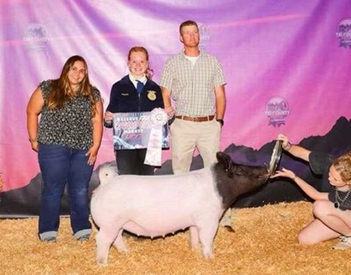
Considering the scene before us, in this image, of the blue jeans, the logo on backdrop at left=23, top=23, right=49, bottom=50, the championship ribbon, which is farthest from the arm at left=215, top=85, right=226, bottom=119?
the logo on backdrop at left=23, top=23, right=49, bottom=50

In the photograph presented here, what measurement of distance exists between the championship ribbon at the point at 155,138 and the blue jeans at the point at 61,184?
615mm

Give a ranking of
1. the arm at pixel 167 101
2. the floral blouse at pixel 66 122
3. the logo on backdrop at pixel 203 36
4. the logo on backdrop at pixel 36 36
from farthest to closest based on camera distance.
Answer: the logo on backdrop at pixel 203 36 < the logo on backdrop at pixel 36 36 < the arm at pixel 167 101 < the floral blouse at pixel 66 122

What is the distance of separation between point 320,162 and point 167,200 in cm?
152

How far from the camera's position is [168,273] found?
4.37 metres

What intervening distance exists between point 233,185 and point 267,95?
5.97 feet

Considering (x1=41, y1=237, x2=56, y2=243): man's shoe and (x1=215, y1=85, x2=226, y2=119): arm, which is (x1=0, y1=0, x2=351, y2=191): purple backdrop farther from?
(x1=41, y1=237, x2=56, y2=243): man's shoe

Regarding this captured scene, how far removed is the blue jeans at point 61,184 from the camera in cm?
502

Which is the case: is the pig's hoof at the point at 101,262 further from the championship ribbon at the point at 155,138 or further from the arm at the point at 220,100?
the arm at the point at 220,100

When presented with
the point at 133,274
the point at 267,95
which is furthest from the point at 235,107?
the point at 133,274

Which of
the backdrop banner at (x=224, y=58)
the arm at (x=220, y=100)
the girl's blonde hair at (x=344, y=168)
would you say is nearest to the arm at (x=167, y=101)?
the arm at (x=220, y=100)

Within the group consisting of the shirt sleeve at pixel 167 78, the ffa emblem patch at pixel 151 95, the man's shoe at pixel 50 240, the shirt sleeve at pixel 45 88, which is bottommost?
the man's shoe at pixel 50 240

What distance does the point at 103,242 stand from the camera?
440 cm

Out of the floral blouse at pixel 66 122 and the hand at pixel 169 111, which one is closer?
the floral blouse at pixel 66 122

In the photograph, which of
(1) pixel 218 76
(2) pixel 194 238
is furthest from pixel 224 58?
(2) pixel 194 238
